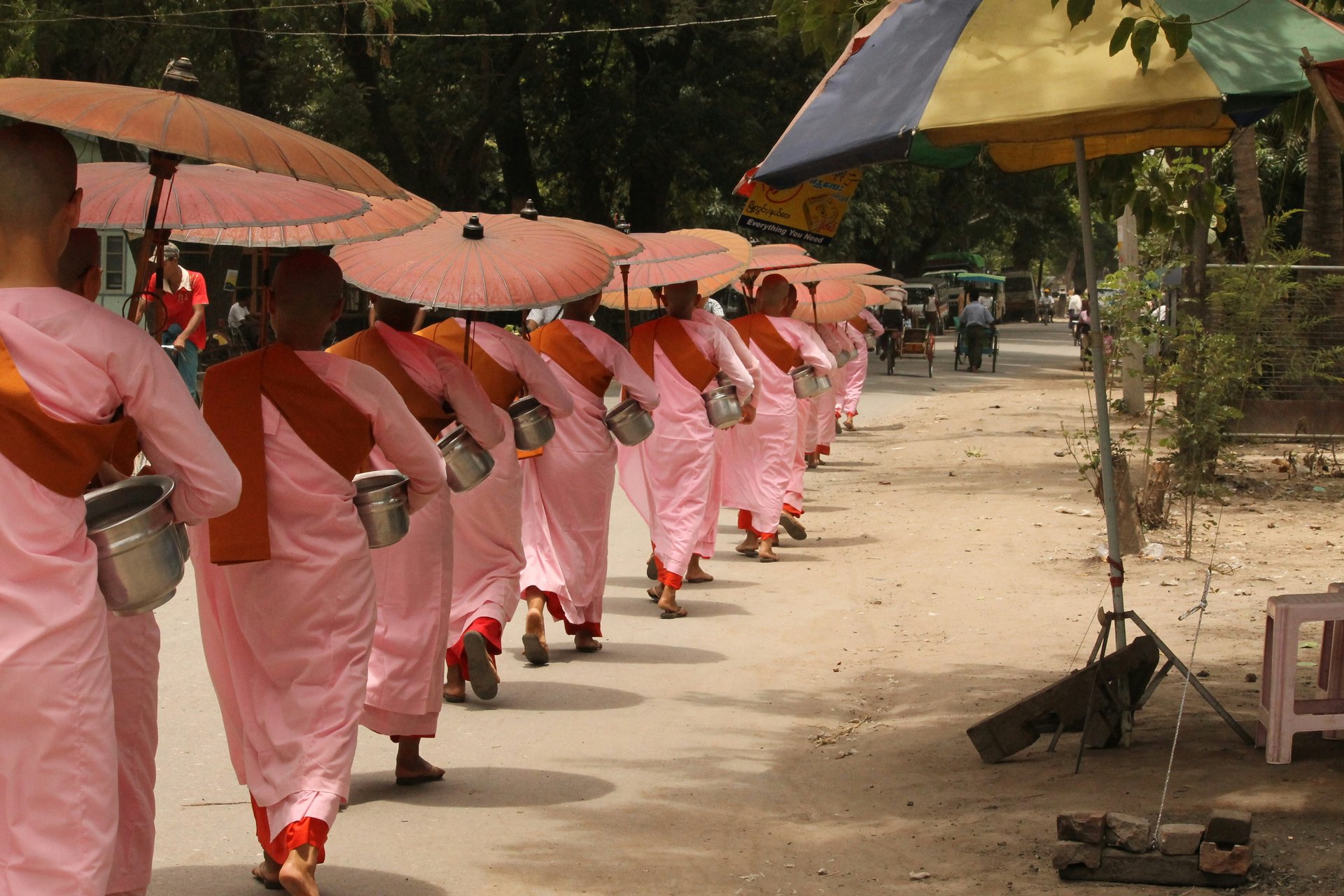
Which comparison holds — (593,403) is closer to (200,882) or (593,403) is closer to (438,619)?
(438,619)

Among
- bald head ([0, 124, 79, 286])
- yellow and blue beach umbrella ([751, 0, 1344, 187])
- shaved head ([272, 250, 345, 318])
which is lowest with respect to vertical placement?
shaved head ([272, 250, 345, 318])

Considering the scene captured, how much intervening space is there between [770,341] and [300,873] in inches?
340

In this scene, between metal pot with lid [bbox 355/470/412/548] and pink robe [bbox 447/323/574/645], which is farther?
pink robe [bbox 447/323/574/645]

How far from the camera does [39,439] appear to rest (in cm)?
335

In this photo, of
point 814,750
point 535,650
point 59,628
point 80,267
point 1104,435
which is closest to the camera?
point 59,628

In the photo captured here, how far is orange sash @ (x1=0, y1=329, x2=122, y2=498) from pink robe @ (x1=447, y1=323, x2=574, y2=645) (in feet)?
12.0

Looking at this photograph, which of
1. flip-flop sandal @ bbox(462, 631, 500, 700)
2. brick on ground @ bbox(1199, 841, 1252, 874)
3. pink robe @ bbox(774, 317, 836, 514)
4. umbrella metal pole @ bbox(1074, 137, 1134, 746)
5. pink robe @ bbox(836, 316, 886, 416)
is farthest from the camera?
pink robe @ bbox(836, 316, 886, 416)

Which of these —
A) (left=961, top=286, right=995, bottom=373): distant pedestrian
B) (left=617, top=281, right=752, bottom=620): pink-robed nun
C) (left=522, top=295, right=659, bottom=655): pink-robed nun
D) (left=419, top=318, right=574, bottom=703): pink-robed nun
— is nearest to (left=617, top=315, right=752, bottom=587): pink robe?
(left=617, top=281, right=752, bottom=620): pink-robed nun

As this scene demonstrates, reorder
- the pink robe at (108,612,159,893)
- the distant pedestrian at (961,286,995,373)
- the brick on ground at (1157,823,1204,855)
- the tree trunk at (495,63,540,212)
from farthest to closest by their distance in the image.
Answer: the distant pedestrian at (961,286,995,373), the tree trunk at (495,63,540,212), the brick on ground at (1157,823,1204,855), the pink robe at (108,612,159,893)

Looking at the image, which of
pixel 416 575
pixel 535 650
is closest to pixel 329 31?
pixel 535 650

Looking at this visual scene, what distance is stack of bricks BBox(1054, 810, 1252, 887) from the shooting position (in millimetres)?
4543

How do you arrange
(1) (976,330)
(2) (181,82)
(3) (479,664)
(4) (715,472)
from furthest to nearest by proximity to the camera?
(1) (976,330) < (4) (715,472) < (3) (479,664) < (2) (181,82)

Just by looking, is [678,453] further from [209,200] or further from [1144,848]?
[1144,848]

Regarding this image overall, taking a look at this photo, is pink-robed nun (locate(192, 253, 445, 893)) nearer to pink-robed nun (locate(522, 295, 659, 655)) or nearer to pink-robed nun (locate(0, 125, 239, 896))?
pink-robed nun (locate(0, 125, 239, 896))
